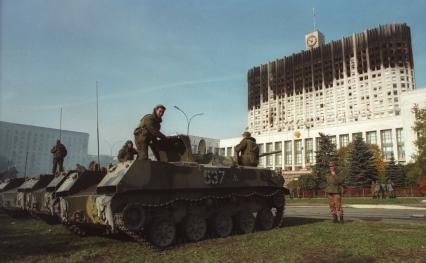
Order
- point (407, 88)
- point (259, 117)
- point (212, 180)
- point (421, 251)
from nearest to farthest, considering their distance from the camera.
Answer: point (421, 251), point (212, 180), point (407, 88), point (259, 117)

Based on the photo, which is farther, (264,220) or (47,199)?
(47,199)

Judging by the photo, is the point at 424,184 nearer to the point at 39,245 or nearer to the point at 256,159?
the point at 256,159

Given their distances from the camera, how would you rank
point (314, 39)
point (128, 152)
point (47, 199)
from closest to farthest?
point (128, 152)
point (47, 199)
point (314, 39)

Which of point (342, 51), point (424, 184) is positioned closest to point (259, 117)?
point (342, 51)

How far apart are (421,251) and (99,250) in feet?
23.0

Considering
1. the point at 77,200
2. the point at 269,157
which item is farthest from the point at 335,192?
the point at 269,157

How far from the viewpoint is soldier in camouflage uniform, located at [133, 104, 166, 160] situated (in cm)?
1040

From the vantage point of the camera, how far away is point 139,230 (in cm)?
934

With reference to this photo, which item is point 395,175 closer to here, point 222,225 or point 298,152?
point 222,225

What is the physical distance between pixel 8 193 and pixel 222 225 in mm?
11764

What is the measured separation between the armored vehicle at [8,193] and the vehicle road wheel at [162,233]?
34.1 ft

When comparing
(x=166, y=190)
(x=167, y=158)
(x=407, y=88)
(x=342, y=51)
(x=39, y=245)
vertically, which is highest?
(x=342, y=51)

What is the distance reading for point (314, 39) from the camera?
163 metres

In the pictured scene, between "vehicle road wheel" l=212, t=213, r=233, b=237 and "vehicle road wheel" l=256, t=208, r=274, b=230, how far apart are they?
61.6 inches
